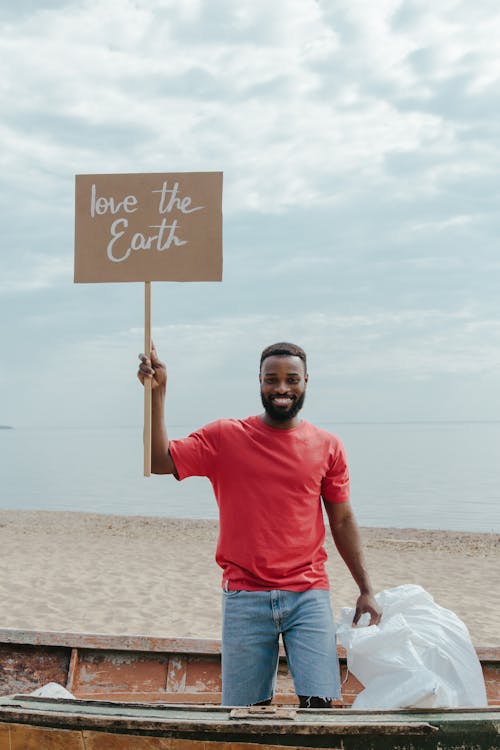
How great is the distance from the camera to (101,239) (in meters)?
3.47

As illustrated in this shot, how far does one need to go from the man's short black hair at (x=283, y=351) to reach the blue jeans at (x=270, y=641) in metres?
0.92

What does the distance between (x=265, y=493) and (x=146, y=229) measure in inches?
55.3

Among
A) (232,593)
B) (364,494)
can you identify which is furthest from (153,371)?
(364,494)

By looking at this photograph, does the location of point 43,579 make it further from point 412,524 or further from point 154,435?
point 412,524

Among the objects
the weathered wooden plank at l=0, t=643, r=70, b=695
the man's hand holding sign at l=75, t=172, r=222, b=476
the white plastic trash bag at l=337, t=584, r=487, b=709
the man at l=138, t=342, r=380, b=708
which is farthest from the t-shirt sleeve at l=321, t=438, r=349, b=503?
the weathered wooden plank at l=0, t=643, r=70, b=695

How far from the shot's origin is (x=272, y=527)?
281 cm

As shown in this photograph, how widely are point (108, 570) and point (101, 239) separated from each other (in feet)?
32.0

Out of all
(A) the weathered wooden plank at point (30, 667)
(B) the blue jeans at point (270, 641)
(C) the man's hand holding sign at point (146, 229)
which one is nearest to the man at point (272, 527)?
(B) the blue jeans at point (270, 641)

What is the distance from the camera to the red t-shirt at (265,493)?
2.80m

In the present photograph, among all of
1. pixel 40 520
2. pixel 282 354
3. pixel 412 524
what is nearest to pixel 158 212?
pixel 282 354

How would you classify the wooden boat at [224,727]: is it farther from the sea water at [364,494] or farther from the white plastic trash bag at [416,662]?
the sea water at [364,494]

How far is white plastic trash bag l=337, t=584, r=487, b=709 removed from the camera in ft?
8.55

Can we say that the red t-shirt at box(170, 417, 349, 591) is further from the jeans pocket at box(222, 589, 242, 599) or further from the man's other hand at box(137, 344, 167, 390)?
the man's other hand at box(137, 344, 167, 390)

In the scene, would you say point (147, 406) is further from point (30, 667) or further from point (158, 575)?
point (158, 575)
